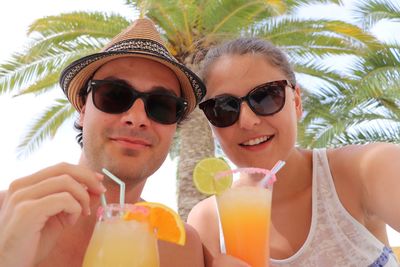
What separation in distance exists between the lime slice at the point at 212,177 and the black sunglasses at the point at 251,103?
1.53 ft

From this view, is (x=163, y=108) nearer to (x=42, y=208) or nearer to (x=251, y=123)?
(x=251, y=123)

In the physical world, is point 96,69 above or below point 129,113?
above

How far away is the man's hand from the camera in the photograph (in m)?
1.40

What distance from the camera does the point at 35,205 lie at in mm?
1390

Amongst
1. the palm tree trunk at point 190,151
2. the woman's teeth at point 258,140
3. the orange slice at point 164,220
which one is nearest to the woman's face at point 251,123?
the woman's teeth at point 258,140

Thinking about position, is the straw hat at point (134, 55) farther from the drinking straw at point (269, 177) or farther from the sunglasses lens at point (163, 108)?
the drinking straw at point (269, 177)

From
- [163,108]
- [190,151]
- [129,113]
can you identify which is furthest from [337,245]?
[190,151]

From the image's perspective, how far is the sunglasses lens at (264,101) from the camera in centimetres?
260

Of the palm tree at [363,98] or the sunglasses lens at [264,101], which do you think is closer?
the sunglasses lens at [264,101]

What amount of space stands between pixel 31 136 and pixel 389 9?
823cm

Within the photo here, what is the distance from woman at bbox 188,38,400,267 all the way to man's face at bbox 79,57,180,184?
0.40 meters

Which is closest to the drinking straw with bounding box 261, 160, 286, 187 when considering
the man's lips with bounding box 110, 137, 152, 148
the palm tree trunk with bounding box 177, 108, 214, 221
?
the man's lips with bounding box 110, 137, 152, 148

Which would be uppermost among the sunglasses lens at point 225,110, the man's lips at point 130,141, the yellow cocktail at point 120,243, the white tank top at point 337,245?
the sunglasses lens at point 225,110

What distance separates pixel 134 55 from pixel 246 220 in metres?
1.14
